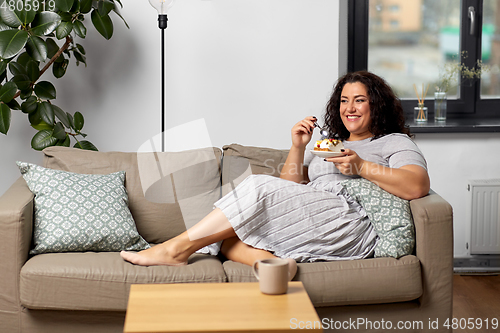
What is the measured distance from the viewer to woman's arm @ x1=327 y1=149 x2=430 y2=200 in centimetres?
185

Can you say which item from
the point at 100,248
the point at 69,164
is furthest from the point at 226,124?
the point at 100,248

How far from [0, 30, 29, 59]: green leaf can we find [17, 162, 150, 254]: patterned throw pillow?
50cm

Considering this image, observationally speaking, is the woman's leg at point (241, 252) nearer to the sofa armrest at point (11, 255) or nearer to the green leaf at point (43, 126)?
the sofa armrest at point (11, 255)

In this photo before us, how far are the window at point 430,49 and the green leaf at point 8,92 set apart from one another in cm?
191

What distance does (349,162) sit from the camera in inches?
73.9

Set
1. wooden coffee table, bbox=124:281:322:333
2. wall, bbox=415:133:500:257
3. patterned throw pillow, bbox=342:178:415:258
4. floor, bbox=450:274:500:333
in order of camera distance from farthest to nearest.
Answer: wall, bbox=415:133:500:257, floor, bbox=450:274:500:333, patterned throw pillow, bbox=342:178:415:258, wooden coffee table, bbox=124:281:322:333

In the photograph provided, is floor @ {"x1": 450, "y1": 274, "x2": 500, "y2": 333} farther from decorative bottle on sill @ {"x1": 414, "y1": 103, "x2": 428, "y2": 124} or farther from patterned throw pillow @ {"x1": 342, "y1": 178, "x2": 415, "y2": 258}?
decorative bottle on sill @ {"x1": 414, "y1": 103, "x2": 428, "y2": 124}

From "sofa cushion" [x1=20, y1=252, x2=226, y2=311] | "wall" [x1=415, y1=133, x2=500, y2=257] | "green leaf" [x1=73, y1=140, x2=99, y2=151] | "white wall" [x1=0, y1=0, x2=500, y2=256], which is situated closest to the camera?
"sofa cushion" [x1=20, y1=252, x2=226, y2=311]

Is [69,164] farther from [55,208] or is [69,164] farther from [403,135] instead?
[403,135]

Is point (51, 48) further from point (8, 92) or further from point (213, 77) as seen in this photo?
point (213, 77)

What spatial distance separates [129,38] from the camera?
2730 millimetres

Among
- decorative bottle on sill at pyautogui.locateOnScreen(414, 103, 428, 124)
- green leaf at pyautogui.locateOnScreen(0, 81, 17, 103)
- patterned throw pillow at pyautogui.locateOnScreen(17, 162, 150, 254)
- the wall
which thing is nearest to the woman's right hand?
patterned throw pillow at pyautogui.locateOnScreen(17, 162, 150, 254)

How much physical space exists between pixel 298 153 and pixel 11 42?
4.40 ft

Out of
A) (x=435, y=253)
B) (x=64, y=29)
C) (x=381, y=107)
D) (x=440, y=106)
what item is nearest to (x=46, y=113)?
(x=64, y=29)
